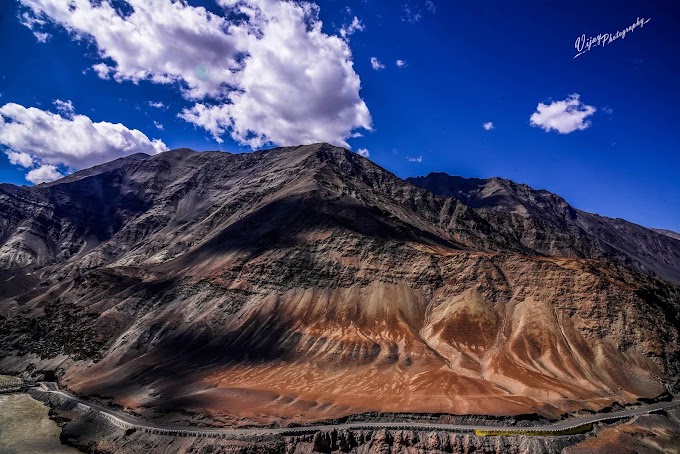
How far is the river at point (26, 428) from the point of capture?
66.9 meters

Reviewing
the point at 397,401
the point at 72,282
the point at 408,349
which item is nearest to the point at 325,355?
the point at 408,349

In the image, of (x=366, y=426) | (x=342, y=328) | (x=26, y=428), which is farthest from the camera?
(x=342, y=328)

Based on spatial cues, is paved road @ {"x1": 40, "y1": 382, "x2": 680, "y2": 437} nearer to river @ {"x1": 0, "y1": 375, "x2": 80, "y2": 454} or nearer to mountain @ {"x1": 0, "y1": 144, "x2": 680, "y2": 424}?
mountain @ {"x1": 0, "y1": 144, "x2": 680, "y2": 424}

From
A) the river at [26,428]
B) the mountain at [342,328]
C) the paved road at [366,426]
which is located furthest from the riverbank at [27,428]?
the mountain at [342,328]

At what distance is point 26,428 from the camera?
2931 inches

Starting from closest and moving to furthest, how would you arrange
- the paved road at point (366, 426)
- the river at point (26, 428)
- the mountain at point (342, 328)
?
the paved road at point (366, 426) < the river at point (26, 428) < the mountain at point (342, 328)

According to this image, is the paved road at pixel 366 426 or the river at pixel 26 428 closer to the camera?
the paved road at pixel 366 426

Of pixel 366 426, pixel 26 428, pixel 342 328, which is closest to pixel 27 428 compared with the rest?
pixel 26 428

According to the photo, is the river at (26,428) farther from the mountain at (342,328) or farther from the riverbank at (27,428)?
the mountain at (342,328)

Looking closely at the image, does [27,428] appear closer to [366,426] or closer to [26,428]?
[26,428]

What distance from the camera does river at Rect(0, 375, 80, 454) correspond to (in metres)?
66.9

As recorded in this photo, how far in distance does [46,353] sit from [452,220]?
150 m

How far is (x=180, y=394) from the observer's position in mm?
78812

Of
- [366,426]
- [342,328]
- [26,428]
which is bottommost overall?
[26,428]
